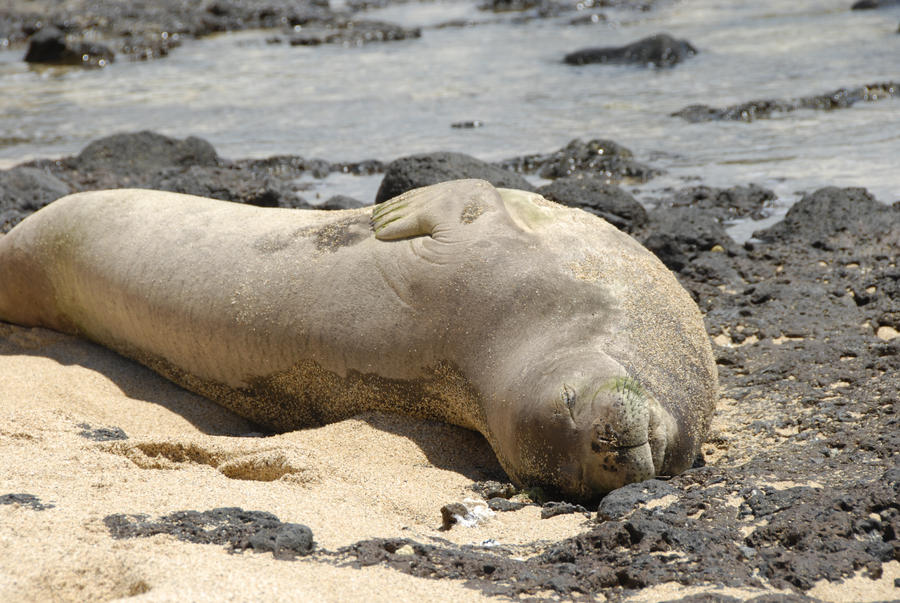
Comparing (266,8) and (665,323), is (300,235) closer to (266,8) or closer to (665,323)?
(665,323)

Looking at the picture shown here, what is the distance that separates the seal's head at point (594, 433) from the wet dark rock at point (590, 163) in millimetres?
5429

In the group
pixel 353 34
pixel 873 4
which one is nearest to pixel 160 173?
pixel 353 34

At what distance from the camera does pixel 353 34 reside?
18.7m

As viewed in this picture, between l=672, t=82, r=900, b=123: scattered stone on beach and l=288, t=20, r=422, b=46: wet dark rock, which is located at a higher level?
l=288, t=20, r=422, b=46: wet dark rock

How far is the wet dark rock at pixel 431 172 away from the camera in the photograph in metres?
6.28

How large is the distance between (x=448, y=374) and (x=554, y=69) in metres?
11.3

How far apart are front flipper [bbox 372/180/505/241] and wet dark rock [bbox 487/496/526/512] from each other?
3.50 ft

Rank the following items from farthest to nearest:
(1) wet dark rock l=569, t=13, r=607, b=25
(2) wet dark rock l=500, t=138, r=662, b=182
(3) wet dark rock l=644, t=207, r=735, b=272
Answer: (1) wet dark rock l=569, t=13, r=607, b=25 → (2) wet dark rock l=500, t=138, r=662, b=182 → (3) wet dark rock l=644, t=207, r=735, b=272

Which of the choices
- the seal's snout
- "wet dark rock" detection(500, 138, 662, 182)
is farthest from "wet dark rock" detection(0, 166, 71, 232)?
the seal's snout

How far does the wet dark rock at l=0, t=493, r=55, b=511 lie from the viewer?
2.80m

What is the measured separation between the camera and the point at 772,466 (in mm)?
3402

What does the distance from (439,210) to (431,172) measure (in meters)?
2.45

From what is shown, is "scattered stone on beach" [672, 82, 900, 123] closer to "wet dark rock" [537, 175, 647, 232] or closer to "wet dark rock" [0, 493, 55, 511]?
"wet dark rock" [537, 175, 647, 232]

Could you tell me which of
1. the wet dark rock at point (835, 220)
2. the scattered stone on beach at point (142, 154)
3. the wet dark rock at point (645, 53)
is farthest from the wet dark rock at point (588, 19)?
the wet dark rock at point (835, 220)
